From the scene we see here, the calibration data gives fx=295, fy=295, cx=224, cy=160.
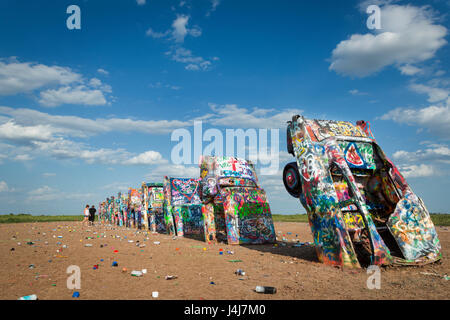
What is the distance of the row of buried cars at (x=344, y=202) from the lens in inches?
→ 247

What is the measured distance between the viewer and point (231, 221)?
10.8 metres

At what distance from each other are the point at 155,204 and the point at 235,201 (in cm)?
1002

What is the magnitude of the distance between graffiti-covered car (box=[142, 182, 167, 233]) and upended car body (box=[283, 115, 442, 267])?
13.1 m

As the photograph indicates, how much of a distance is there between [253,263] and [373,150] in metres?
4.35

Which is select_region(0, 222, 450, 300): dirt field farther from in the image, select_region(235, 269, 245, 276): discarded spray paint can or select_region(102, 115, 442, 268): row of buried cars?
select_region(102, 115, 442, 268): row of buried cars

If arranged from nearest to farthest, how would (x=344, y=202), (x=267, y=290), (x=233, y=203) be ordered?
(x=267, y=290), (x=344, y=202), (x=233, y=203)

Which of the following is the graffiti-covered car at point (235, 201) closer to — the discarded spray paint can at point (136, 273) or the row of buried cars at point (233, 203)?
the row of buried cars at point (233, 203)

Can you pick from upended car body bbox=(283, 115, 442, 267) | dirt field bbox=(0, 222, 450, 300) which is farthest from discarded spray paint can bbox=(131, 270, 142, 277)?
upended car body bbox=(283, 115, 442, 267)

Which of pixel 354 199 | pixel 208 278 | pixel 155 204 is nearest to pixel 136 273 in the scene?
pixel 208 278

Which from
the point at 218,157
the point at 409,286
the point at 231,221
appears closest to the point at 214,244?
the point at 231,221

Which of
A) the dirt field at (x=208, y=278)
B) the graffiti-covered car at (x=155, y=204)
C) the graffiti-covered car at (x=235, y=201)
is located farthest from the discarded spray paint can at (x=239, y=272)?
the graffiti-covered car at (x=155, y=204)

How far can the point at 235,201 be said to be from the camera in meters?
10.9

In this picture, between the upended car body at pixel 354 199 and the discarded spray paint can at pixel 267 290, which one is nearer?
the discarded spray paint can at pixel 267 290

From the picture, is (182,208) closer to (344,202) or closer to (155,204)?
(155,204)
